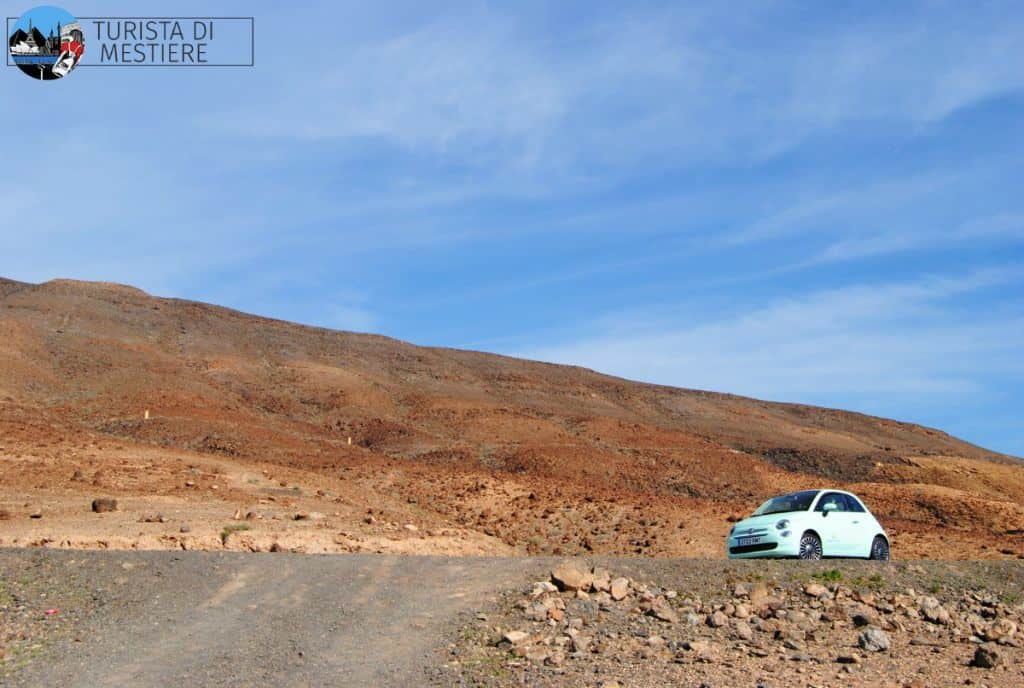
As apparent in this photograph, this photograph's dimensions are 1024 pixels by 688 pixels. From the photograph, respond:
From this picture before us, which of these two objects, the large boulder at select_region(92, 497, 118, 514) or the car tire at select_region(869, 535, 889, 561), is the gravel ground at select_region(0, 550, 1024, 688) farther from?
the large boulder at select_region(92, 497, 118, 514)

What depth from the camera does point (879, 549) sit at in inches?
775

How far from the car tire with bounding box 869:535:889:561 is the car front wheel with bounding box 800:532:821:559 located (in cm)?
157

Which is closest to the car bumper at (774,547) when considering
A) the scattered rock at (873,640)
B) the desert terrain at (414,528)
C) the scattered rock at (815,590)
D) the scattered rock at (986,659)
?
the desert terrain at (414,528)

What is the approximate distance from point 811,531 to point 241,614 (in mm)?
10606

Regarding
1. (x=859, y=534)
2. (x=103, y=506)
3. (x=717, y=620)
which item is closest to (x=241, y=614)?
(x=717, y=620)

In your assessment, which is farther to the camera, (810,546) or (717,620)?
(810,546)

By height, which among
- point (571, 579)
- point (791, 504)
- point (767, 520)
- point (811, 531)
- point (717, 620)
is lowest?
point (717, 620)

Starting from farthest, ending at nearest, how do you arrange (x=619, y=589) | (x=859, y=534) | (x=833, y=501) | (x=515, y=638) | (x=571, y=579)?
(x=833, y=501)
(x=859, y=534)
(x=571, y=579)
(x=619, y=589)
(x=515, y=638)

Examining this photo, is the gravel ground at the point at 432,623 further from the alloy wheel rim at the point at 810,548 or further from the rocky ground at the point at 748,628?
the alloy wheel rim at the point at 810,548

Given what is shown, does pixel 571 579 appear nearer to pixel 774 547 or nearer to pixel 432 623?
pixel 432 623

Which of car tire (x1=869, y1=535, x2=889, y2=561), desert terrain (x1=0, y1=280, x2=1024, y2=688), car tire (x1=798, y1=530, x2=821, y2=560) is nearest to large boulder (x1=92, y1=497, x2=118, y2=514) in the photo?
desert terrain (x1=0, y1=280, x2=1024, y2=688)

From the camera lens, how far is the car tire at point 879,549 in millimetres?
19531

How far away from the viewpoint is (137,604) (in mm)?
13664

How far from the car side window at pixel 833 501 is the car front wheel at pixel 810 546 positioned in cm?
70
